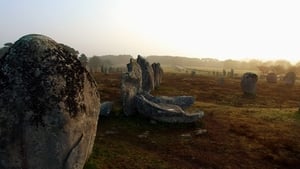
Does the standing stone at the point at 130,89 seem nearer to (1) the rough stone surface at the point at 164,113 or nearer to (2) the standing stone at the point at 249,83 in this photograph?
(1) the rough stone surface at the point at 164,113

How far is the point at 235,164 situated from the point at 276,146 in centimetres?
282

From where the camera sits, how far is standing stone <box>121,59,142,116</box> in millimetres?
17938

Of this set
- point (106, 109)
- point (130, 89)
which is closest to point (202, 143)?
point (130, 89)

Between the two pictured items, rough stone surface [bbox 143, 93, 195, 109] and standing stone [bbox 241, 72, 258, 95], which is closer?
rough stone surface [bbox 143, 93, 195, 109]

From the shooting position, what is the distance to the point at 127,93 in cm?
1803

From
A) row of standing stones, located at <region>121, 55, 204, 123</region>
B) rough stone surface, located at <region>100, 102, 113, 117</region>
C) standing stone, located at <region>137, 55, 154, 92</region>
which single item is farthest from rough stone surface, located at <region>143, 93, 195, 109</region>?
standing stone, located at <region>137, 55, 154, 92</region>

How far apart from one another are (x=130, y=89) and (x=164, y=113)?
7.84 ft

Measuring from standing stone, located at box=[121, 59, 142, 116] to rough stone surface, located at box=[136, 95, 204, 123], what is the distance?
1.74ft

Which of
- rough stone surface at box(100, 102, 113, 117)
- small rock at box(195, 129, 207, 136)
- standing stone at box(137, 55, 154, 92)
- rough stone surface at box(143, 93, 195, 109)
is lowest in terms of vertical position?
small rock at box(195, 129, 207, 136)

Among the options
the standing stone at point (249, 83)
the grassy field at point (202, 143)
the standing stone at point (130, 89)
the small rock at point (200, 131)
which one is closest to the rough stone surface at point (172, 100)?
the standing stone at point (130, 89)

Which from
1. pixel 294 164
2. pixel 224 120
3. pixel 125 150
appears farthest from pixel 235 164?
pixel 224 120

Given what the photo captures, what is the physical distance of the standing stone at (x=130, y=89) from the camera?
17.9 meters

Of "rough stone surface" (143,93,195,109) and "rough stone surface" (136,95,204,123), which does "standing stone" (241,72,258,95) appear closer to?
"rough stone surface" (143,93,195,109)

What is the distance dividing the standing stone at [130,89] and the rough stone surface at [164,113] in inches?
20.9
